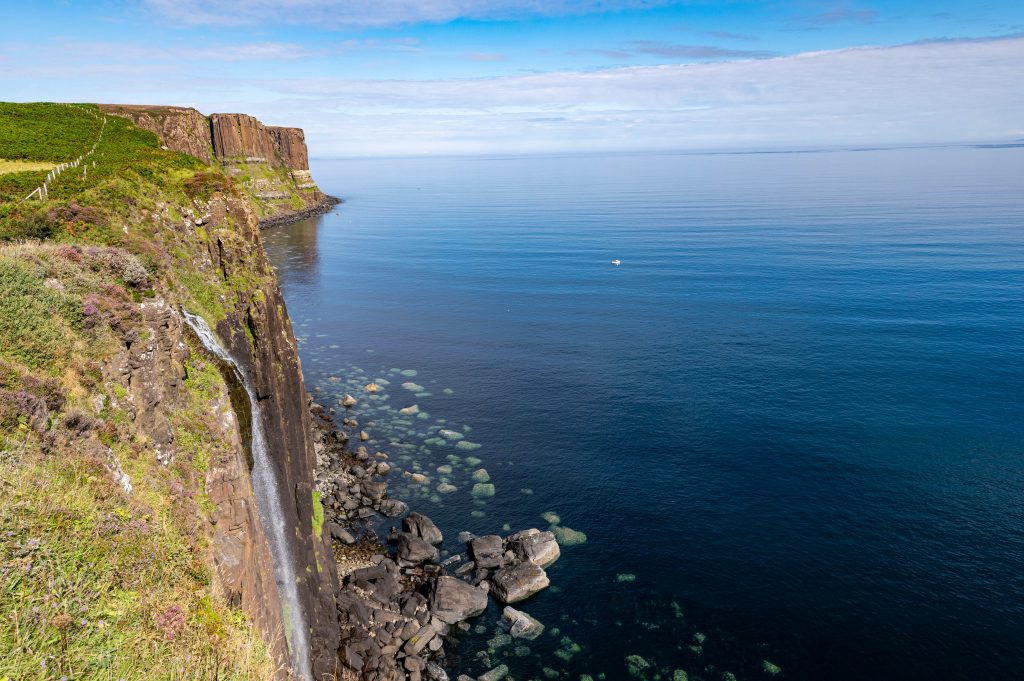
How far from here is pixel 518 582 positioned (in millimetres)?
36344

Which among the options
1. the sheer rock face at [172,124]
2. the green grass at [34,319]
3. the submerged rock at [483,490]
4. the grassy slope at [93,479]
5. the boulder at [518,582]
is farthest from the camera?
the sheer rock face at [172,124]

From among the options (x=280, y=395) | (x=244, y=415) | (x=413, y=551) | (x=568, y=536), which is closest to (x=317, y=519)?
(x=280, y=395)

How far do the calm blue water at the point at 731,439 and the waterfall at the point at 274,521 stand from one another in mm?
9760

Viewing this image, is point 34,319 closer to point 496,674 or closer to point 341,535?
point 496,674

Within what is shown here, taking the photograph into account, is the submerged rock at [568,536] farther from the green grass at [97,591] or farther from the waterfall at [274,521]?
the green grass at [97,591]

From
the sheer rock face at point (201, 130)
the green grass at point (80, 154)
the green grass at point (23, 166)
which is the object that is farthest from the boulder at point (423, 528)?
the sheer rock face at point (201, 130)

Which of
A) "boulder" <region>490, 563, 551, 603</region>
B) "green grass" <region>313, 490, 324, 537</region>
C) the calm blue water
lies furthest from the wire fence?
"boulder" <region>490, 563, 551, 603</region>

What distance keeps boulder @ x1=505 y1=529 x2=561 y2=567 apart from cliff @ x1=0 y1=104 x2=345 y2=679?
12.3m

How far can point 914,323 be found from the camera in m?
79.7

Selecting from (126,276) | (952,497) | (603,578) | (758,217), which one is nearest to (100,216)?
(126,276)

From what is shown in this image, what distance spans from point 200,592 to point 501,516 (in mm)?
30773

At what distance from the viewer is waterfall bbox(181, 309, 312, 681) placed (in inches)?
1049

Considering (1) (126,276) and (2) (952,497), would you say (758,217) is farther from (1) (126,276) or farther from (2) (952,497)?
(1) (126,276)

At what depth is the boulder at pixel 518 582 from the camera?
3594cm
